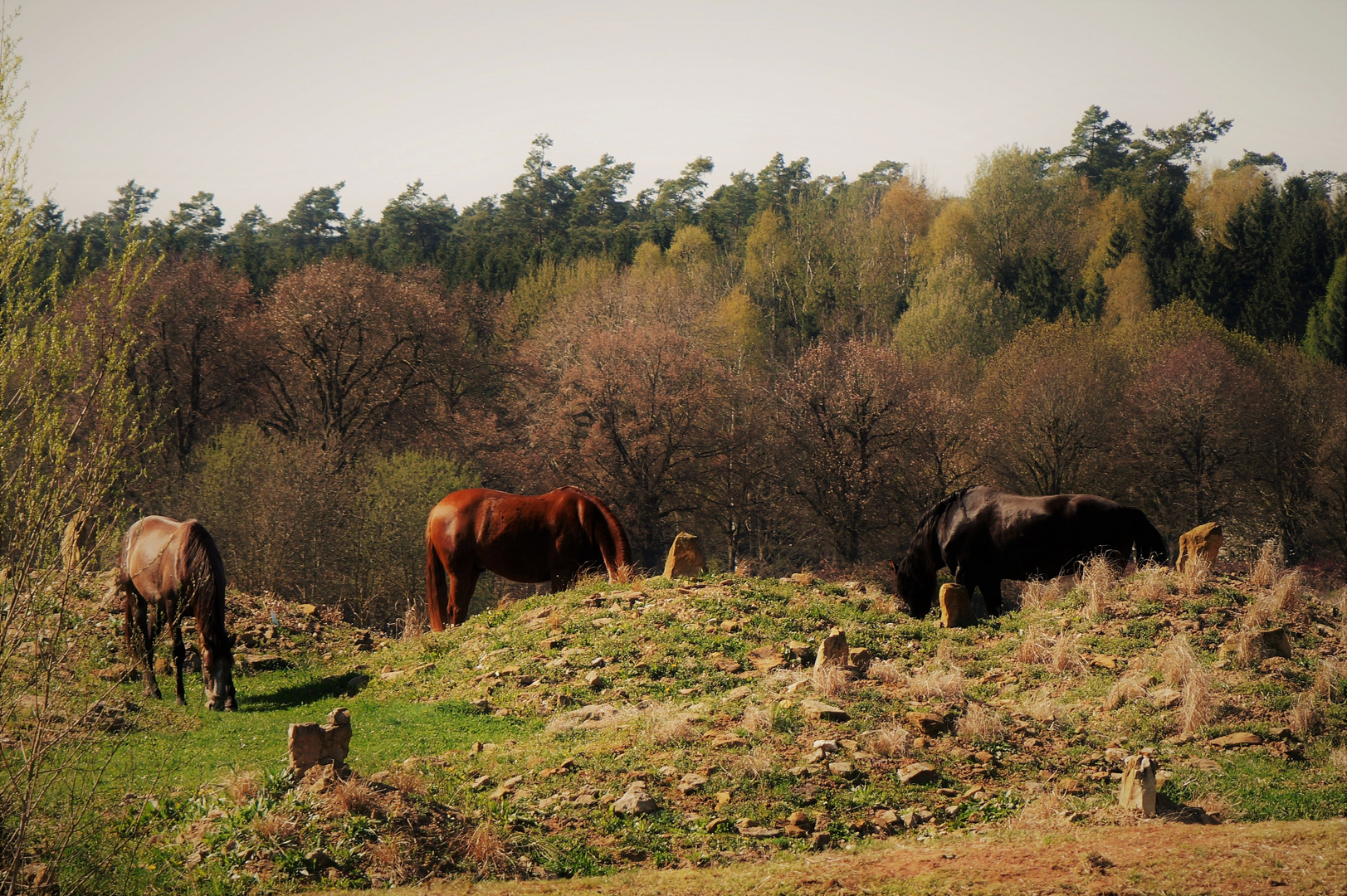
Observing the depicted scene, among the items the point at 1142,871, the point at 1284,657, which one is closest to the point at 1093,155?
the point at 1284,657

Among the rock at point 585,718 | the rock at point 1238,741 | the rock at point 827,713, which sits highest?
the rock at point 827,713

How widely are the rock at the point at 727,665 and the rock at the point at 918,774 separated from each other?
3473 millimetres

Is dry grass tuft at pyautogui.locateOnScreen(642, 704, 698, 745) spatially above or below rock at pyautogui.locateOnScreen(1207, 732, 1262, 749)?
above

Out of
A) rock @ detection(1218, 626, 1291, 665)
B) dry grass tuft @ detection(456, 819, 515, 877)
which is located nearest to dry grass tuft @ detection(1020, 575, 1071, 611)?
rock @ detection(1218, 626, 1291, 665)

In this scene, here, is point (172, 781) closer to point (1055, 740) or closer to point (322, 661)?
point (322, 661)

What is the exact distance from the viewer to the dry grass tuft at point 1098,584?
14669mm

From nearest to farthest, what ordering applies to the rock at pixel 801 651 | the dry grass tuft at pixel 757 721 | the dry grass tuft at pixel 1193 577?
the dry grass tuft at pixel 757 721 → the rock at pixel 801 651 → the dry grass tuft at pixel 1193 577

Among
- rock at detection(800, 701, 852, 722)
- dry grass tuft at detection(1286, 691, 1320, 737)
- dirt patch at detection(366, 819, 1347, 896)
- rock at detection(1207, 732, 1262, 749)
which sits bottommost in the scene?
rock at detection(1207, 732, 1262, 749)

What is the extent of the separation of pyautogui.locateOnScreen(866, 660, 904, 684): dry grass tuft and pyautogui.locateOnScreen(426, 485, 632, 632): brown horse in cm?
573

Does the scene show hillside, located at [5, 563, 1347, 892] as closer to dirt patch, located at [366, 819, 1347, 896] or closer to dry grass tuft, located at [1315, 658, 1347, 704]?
dry grass tuft, located at [1315, 658, 1347, 704]

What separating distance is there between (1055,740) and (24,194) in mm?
10423

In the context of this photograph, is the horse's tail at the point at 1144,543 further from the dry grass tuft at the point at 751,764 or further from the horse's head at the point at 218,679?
the horse's head at the point at 218,679

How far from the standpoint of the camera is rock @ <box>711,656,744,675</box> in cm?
1291

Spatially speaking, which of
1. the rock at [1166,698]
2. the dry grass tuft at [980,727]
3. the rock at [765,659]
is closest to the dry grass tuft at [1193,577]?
the rock at [1166,698]
